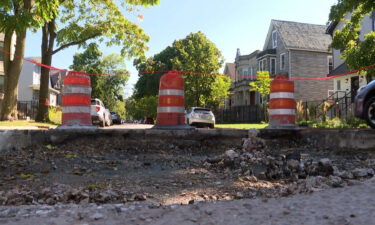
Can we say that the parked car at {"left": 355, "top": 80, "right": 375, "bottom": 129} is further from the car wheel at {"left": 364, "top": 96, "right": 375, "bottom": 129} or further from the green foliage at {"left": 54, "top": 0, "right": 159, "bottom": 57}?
the green foliage at {"left": 54, "top": 0, "right": 159, "bottom": 57}

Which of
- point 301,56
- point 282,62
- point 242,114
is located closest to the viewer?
point 301,56

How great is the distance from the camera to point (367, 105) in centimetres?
748

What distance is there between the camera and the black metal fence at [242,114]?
35.8 meters

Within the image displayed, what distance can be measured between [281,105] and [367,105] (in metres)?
1.85

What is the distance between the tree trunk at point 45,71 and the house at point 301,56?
22.9 m

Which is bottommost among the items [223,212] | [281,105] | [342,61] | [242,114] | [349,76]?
[223,212]

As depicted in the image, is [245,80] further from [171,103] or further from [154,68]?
[171,103]

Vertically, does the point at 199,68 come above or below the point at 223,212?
above

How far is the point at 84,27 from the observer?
816 inches

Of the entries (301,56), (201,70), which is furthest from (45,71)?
(301,56)

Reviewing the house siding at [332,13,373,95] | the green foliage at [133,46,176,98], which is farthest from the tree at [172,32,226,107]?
the house siding at [332,13,373,95]

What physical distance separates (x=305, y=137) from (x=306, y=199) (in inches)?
162

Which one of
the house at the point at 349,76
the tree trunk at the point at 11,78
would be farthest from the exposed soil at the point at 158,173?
the house at the point at 349,76

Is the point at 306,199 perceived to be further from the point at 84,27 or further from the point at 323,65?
the point at 323,65
